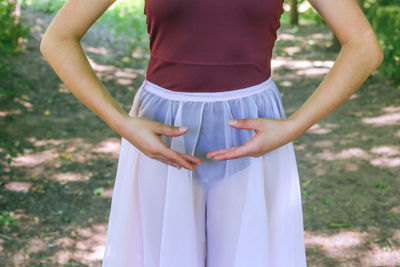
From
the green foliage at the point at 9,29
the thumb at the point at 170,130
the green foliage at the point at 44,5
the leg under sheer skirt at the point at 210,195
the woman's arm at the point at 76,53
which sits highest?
the green foliage at the point at 44,5

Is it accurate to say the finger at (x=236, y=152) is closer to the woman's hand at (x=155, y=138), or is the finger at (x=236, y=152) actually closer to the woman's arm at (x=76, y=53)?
the woman's hand at (x=155, y=138)

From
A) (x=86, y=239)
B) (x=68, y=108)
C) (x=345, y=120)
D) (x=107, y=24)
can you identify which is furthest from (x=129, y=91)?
(x=107, y=24)

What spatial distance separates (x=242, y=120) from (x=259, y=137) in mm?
77

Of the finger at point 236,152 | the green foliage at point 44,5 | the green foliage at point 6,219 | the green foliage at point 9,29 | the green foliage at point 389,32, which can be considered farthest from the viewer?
the green foliage at point 44,5

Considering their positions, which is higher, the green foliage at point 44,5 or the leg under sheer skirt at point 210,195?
the green foliage at point 44,5

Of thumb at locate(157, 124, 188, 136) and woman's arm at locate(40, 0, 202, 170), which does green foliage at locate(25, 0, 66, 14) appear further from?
thumb at locate(157, 124, 188, 136)

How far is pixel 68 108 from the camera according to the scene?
23.2 feet

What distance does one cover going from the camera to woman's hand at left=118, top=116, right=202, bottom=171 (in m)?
1.48

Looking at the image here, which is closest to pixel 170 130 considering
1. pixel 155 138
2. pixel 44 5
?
pixel 155 138

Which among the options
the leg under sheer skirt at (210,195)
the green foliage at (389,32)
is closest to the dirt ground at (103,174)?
the green foliage at (389,32)

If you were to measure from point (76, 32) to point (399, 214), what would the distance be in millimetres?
3849

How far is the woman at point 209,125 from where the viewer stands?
1.50m

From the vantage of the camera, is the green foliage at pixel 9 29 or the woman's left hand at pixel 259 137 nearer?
the woman's left hand at pixel 259 137

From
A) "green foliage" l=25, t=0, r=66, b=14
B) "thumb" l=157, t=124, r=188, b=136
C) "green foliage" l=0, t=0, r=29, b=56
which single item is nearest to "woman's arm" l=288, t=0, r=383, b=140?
"thumb" l=157, t=124, r=188, b=136
